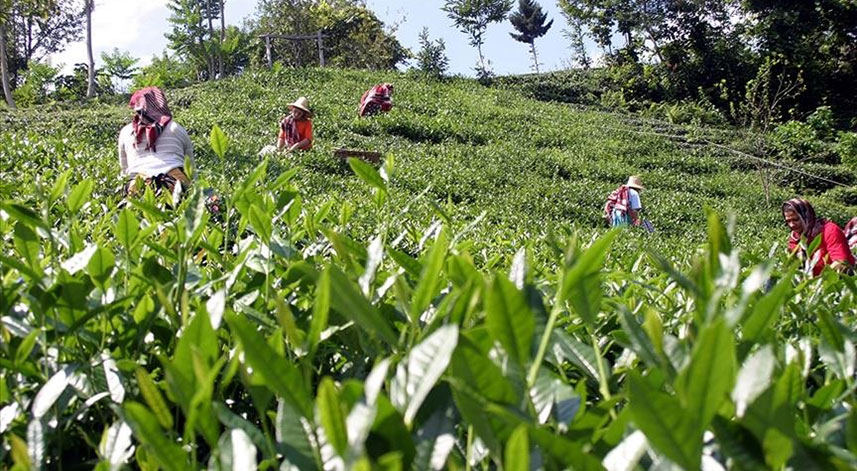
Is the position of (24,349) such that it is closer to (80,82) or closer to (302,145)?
(302,145)

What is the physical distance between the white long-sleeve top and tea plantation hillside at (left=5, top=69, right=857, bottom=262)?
0.35 meters

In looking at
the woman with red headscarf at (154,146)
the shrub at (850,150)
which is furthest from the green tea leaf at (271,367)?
the shrub at (850,150)

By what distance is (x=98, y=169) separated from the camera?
6102mm

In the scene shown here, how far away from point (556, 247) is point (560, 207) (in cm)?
1116

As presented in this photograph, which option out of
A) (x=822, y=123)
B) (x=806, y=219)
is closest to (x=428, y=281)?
(x=806, y=219)

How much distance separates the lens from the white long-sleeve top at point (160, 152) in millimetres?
5156

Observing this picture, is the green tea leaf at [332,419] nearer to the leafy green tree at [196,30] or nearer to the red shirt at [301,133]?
the red shirt at [301,133]

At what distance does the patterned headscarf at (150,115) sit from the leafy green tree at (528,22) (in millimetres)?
55462

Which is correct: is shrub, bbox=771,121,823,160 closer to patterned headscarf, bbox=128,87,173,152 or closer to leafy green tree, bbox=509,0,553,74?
patterned headscarf, bbox=128,87,173,152

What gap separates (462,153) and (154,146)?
10.4m

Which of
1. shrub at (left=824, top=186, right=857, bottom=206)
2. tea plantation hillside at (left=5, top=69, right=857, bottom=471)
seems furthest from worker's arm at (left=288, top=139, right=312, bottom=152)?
shrub at (left=824, top=186, right=857, bottom=206)

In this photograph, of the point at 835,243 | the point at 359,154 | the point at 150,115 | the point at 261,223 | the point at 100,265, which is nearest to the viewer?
the point at 100,265

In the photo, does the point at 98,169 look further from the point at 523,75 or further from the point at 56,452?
the point at 523,75

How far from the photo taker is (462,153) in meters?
15.3
